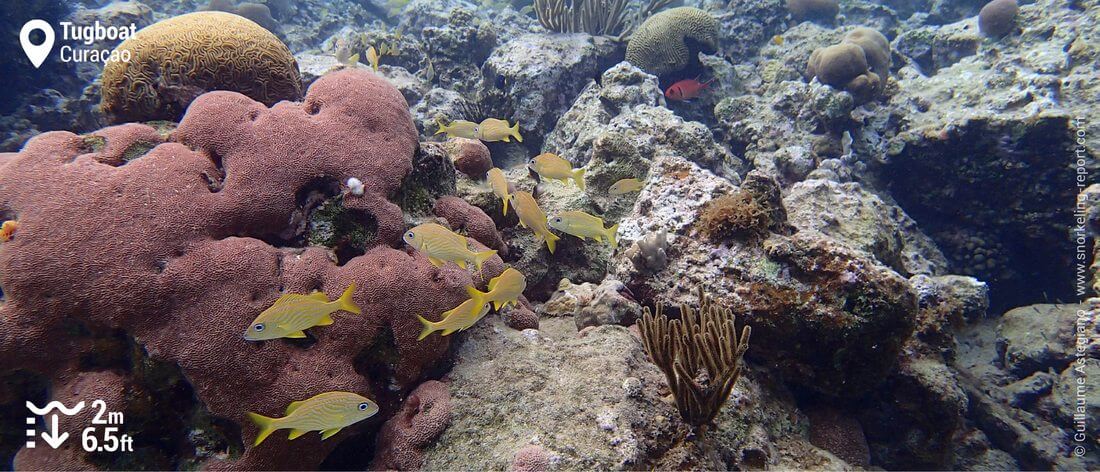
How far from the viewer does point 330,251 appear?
3.04 m

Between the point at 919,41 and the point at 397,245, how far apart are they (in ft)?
43.5

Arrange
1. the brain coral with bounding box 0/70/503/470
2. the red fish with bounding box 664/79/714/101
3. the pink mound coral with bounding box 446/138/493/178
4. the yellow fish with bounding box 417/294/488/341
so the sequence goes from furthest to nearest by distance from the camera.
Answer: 1. the red fish with bounding box 664/79/714/101
2. the pink mound coral with bounding box 446/138/493/178
3. the yellow fish with bounding box 417/294/488/341
4. the brain coral with bounding box 0/70/503/470

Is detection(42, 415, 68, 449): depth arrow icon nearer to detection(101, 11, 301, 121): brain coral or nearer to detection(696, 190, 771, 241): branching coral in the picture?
detection(101, 11, 301, 121): brain coral

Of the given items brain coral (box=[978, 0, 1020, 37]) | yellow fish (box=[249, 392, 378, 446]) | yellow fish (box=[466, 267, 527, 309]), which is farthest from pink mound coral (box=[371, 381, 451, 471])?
brain coral (box=[978, 0, 1020, 37])

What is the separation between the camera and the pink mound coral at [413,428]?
2627 mm

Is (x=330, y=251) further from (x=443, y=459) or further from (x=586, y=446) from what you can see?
(x=586, y=446)

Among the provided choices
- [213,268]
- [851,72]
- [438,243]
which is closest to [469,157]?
[438,243]

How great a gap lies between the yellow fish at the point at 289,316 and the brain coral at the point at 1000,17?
12598 millimetres

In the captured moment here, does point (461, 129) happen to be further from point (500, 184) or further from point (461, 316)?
point (461, 316)

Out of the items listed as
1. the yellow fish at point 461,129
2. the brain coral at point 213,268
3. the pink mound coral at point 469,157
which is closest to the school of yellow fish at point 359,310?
the brain coral at point 213,268

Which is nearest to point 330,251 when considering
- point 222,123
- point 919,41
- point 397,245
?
point 397,245

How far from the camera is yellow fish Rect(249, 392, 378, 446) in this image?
7.23 feet

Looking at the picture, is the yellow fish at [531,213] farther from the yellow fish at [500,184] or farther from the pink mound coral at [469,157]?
the pink mound coral at [469,157]

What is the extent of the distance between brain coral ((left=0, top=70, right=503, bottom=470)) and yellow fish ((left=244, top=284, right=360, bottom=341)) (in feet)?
1.15
